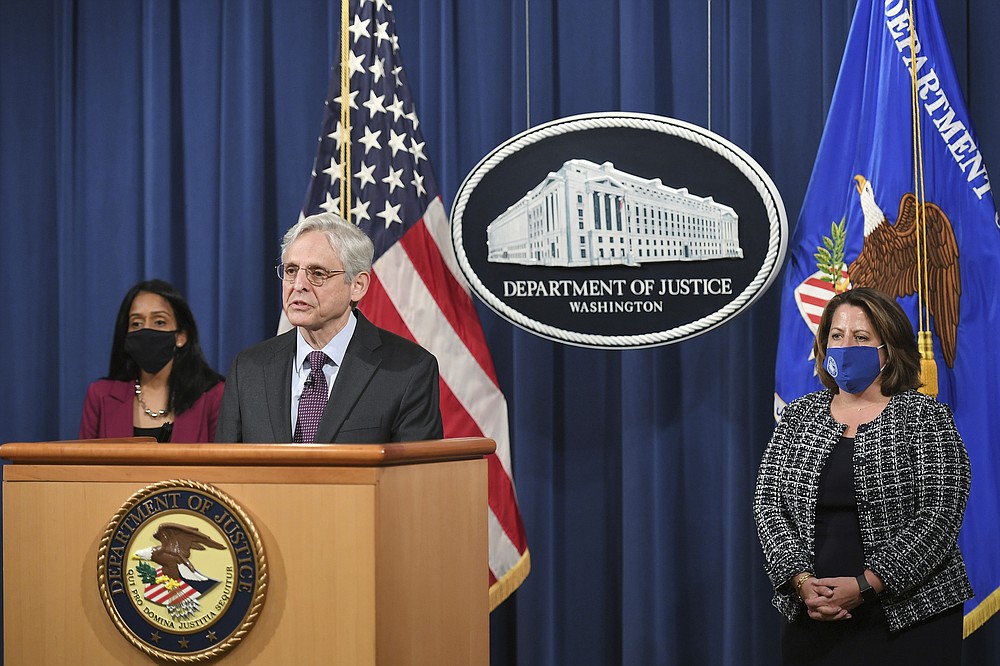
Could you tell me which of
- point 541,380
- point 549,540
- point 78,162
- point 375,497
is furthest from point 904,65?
point 78,162

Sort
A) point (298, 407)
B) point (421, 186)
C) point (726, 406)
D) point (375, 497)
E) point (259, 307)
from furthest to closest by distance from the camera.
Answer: point (259, 307) < point (726, 406) < point (421, 186) < point (298, 407) < point (375, 497)

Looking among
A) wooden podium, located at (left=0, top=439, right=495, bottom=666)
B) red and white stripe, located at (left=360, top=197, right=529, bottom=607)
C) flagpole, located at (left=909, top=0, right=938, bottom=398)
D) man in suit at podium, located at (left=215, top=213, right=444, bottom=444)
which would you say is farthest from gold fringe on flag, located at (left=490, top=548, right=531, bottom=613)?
wooden podium, located at (left=0, top=439, right=495, bottom=666)

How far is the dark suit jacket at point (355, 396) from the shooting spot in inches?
81.8

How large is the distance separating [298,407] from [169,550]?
53 cm

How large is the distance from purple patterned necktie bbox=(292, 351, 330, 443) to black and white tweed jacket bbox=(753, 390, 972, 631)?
4.22 ft

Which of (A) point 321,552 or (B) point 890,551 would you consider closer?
(A) point 321,552

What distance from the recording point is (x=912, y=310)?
10.6ft

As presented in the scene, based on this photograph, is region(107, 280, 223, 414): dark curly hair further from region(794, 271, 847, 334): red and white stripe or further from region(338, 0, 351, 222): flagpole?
region(794, 271, 847, 334): red and white stripe

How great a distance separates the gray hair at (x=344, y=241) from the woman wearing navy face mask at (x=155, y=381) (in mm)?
1351

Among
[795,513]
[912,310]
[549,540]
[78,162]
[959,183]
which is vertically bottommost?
[549,540]

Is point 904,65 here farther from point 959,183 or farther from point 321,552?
point 321,552

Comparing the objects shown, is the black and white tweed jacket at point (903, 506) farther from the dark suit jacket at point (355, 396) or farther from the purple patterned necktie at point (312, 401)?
the purple patterned necktie at point (312, 401)

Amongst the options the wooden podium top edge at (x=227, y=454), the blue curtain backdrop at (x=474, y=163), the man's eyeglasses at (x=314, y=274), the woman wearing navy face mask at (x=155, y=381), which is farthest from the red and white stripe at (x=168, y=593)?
the blue curtain backdrop at (x=474, y=163)

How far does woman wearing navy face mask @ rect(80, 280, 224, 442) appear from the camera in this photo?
3.48m
